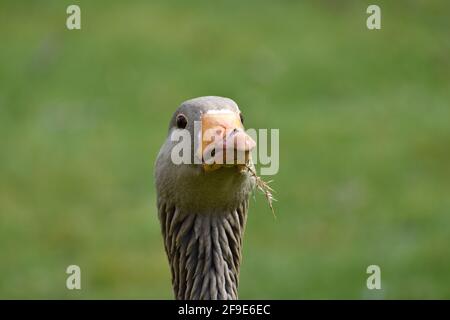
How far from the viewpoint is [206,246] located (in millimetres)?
5020

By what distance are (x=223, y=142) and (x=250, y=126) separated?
6682 mm

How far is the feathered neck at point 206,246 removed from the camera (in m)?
5.00

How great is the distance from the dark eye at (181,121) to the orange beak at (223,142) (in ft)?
0.53

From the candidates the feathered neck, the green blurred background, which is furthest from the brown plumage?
the green blurred background

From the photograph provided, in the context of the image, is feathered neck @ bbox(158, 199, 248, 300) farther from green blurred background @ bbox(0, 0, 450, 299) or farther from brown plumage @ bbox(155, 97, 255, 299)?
green blurred background @ bbox(0, 0, 450, 299)

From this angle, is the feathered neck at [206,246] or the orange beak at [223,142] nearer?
the orange beak at [223,142]

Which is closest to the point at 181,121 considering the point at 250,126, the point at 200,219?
the point at 200,219

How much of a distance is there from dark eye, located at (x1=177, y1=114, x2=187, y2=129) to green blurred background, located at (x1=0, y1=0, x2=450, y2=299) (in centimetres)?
411

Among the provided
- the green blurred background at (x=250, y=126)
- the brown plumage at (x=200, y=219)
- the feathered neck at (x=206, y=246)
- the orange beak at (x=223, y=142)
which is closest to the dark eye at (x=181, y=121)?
the brown plumage at (x=200, y=219)

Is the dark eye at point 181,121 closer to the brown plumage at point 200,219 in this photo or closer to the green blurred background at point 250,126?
the brown plumage at point 200,219

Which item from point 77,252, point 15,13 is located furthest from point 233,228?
point 15,13

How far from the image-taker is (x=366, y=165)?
1110 cm

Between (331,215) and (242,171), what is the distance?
568 centimetres

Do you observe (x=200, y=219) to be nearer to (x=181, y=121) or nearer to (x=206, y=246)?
(x=206, y=246)
